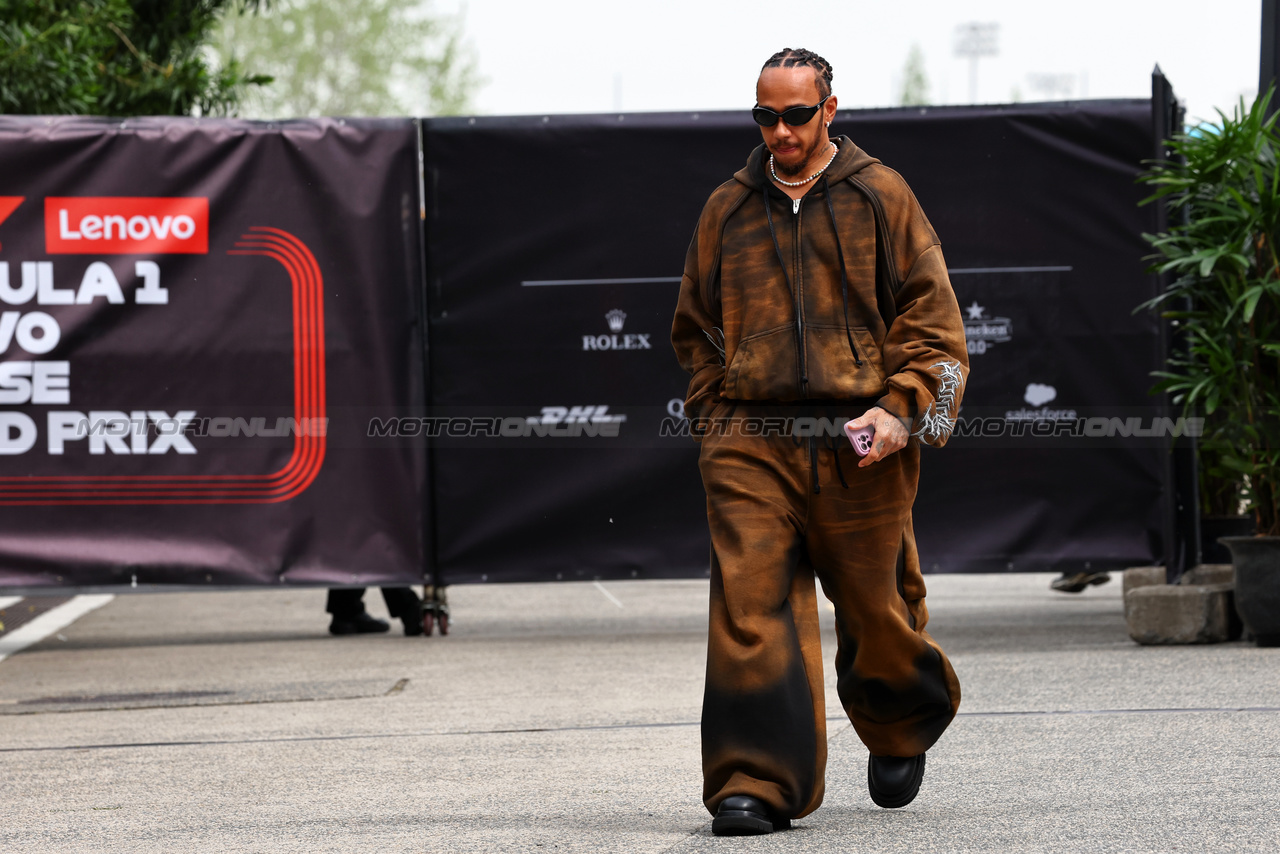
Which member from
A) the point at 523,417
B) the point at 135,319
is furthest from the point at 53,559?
the point at 523,417

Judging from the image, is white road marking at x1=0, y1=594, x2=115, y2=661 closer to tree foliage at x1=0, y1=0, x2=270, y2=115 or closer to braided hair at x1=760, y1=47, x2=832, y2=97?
tree foliage at x1=0, y1=0, x2=270, y2=115

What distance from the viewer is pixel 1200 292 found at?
788 cm

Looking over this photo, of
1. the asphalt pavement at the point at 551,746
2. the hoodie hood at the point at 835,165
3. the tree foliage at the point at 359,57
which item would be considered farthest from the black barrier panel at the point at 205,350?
the tree foliage at the point at 359,57

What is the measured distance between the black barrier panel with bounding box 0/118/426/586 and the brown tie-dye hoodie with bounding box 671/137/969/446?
462cm

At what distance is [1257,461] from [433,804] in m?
4.73

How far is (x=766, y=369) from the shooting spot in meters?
4.19

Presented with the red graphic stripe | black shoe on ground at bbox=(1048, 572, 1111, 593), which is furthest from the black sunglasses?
black shoe on ground at bbox=(1048, 572, 1111, 593)

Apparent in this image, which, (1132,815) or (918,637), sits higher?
(918,637)

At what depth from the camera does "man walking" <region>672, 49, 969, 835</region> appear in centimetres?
408

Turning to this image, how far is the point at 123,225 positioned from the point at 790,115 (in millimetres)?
5365

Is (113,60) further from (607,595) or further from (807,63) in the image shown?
(807,63)

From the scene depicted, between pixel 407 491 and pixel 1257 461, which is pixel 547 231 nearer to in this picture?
pixel 407 491

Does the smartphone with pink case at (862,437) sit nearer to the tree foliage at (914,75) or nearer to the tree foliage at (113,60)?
the tree foliage at (113,60)

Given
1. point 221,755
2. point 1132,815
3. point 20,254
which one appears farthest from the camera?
point 20,254
